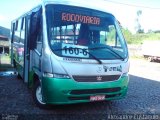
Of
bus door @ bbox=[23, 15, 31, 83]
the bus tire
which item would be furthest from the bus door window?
bus door @ bbox=[23, 15, 31, 83]

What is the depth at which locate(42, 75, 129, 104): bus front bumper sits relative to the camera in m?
5.32

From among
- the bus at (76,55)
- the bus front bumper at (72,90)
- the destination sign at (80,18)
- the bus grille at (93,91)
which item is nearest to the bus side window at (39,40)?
the bus at (76,55)

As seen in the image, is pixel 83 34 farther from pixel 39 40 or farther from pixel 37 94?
pixel 37 94

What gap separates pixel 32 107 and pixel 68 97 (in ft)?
4.56

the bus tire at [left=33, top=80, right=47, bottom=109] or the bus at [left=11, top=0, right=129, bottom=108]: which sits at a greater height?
the bus at [left=11, top=0, right=129, bottom=108]

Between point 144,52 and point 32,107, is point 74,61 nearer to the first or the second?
point 32,107

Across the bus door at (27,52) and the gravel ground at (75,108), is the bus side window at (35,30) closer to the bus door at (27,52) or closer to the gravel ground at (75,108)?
the bus door at (27,52)

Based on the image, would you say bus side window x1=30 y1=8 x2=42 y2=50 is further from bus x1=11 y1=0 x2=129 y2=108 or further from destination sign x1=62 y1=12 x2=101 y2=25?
destination sign x1=62 y1=12 x2=101 y2=25

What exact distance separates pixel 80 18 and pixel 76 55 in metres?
1.08

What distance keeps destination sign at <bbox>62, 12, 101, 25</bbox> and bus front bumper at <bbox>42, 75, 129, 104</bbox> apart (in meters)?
1.54

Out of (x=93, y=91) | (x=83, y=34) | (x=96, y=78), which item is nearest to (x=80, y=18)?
(x=83, y=34)

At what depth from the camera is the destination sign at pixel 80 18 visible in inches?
231

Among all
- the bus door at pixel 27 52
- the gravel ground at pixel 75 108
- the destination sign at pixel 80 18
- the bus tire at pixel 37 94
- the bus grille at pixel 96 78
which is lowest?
the gravel ground at pixel 75 108

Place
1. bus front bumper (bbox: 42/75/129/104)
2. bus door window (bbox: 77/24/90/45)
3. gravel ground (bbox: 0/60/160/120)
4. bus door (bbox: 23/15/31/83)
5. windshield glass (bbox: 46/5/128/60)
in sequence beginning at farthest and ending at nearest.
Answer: bus door (bbox: 23/15/31/83)
bus door window (bbox: 77/24/90/45)
gravel ground (bbox: 0/60/160/120)
windshield glass (bbox: 46/5/128/60)
bus front bumper (bbox: 42/75/129/104)
